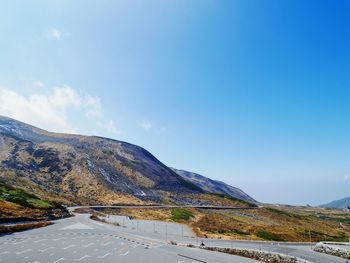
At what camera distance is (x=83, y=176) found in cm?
14762

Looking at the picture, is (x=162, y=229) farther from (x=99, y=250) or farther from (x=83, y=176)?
(x=83, y=176)

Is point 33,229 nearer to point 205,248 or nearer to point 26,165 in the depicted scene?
point 205,248

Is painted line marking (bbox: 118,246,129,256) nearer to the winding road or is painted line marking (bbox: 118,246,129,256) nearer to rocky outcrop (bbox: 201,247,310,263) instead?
the winding road

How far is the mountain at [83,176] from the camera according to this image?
412ft

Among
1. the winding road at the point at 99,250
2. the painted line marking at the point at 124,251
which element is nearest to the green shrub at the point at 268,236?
the winding road at the point at 99,250

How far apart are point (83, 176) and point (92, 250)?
383 ft

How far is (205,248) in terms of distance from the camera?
1649 inches

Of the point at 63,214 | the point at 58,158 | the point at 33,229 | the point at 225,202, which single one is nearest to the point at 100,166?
the point at 58,158

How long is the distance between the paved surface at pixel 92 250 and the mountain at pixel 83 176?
70744mm

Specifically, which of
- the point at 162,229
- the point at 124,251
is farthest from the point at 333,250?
the point at 162,229

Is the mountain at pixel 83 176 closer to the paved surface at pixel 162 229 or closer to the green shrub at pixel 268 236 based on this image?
the paved surface at pixel 162 229

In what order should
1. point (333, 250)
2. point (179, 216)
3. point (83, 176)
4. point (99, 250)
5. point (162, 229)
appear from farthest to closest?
point (83, 176)
point (179, 216)
point (162, 229)
point (333, 250)
point (99, 250)

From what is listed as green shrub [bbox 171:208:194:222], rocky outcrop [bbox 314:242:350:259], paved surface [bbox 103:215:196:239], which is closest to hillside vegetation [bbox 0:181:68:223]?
paved surface [bbox 103:215:196:239]

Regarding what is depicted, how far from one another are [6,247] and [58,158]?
135m
